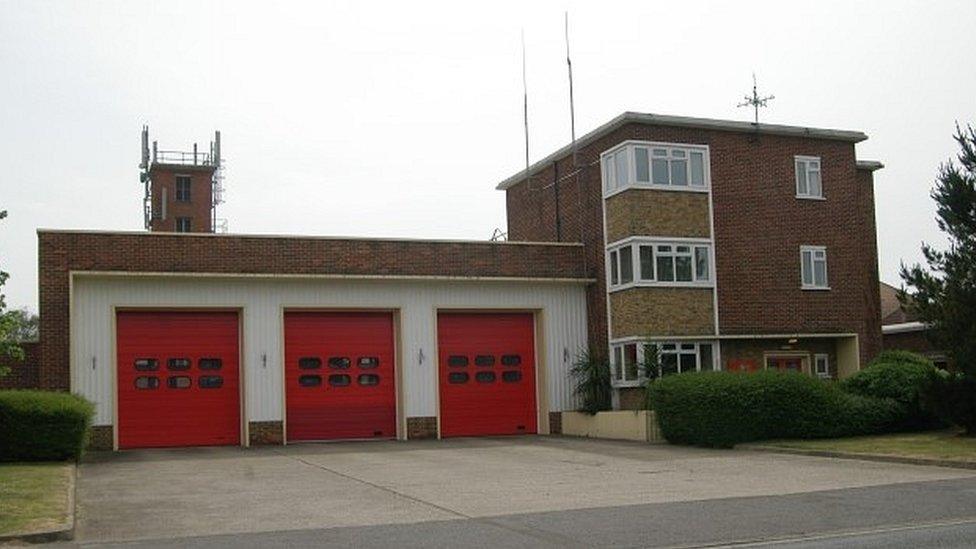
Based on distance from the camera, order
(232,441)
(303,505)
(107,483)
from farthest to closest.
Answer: (232,441), (107,483), (303,505)

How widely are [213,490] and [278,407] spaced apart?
1071 centimetres

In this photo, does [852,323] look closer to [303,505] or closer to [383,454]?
[383,454]

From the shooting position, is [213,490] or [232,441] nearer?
[213,490]

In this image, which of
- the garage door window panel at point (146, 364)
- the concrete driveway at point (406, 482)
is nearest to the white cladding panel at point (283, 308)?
the garage door window panel at point (146, 364)

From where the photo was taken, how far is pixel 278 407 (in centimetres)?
2823

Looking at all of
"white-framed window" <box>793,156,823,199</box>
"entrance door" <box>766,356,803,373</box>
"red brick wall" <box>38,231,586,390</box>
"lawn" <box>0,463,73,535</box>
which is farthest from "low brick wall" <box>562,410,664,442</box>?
"lawn" <box>0,463,73,535</box>

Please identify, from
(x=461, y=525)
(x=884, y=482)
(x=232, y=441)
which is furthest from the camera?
(x=232, y=441)

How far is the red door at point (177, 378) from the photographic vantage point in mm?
27219

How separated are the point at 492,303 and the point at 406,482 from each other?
12.6m

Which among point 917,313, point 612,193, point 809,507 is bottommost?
point 809,507

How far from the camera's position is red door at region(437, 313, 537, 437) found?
30.3 m

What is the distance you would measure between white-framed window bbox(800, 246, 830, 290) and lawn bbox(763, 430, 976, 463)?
275 inches

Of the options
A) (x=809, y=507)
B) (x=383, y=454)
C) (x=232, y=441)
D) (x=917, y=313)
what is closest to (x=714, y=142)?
(x=917, y=313)

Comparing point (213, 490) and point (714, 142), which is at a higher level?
point (714, 142)
